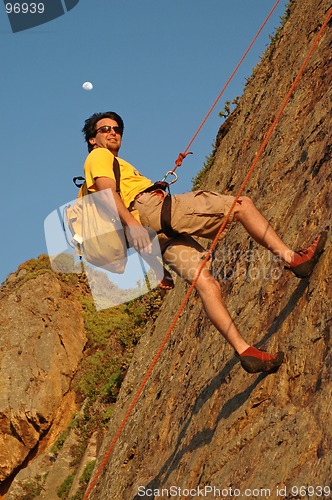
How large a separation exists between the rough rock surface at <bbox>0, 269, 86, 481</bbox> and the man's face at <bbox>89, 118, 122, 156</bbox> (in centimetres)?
1391

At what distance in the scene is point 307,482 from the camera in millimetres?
5062

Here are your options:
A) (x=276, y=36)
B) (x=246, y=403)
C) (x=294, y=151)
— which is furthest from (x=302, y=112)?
(x=276, y=36)

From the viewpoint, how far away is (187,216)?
23.7ft

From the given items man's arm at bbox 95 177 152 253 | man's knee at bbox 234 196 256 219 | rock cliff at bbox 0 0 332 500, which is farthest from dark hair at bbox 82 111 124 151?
rock cliff at bbox 0 0 332 500

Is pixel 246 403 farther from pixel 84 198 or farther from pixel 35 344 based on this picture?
pixel 35 344

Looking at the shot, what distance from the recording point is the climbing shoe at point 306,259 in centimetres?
664

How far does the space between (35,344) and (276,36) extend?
11805 millimetres

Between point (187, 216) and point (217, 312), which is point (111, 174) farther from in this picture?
point (217, 312)

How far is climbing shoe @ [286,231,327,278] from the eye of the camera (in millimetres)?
6641

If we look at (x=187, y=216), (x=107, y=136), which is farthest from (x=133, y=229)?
(x=107, y=136)

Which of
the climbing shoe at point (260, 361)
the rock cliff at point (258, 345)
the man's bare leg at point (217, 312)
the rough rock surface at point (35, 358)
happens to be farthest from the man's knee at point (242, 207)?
the rough rock surface at point (35, 358)

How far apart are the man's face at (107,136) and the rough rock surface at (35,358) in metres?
13.9

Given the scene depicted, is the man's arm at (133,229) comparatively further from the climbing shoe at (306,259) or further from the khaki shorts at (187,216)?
the climbing shoe at (306,259)

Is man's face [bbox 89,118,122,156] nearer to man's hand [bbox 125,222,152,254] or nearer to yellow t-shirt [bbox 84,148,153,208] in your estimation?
yellow t-shirt [bbox 84,148,153,208]
